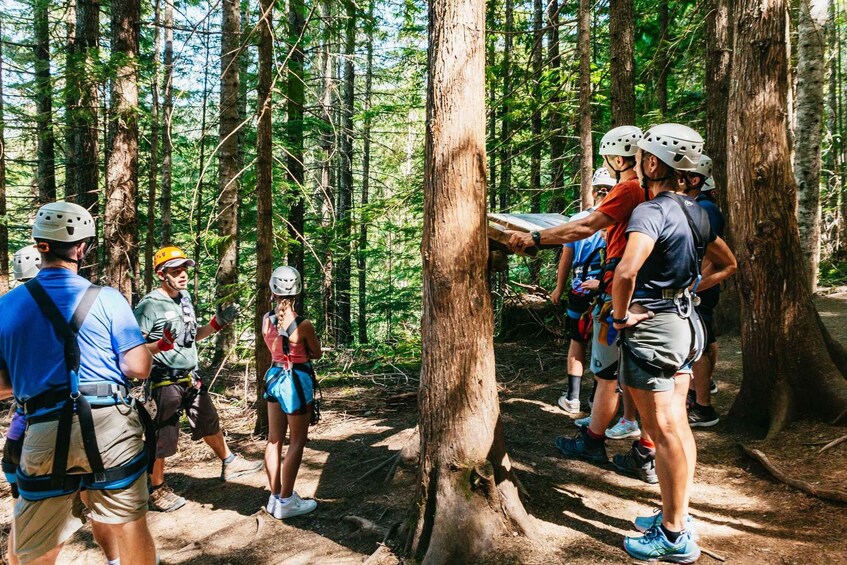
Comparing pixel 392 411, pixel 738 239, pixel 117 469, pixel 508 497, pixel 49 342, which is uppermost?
pixel 738 239

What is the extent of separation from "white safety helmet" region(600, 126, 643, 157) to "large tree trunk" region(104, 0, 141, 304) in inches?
294

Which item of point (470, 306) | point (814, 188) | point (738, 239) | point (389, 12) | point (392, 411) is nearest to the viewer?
point (470, 306)

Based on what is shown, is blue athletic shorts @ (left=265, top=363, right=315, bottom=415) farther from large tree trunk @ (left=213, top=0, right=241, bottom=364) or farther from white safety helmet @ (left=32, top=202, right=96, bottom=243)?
large tree trunk @ (left=213, top=0, right=241, bottom=364)

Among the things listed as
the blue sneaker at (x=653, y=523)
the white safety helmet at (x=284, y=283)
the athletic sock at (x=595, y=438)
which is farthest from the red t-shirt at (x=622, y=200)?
the white safety helmet at (x=284, y=283)

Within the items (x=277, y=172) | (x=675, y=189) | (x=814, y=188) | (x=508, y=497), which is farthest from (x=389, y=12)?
(x=508, y=497)

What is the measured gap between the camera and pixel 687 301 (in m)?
3.26

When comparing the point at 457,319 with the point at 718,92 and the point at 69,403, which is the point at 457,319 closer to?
the point at 69,403

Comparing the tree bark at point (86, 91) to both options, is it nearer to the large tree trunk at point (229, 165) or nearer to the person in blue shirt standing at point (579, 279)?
the large tree trunk at point (229, 165)

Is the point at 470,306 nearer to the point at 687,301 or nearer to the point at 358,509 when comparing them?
the point at 687,301

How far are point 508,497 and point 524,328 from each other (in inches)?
291

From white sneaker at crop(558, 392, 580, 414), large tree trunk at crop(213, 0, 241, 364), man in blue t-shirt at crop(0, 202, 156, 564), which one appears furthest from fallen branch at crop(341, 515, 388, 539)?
large tree trunk at crop(213, 0, 241, 364)

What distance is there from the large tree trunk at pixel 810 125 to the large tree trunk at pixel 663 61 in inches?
88.9

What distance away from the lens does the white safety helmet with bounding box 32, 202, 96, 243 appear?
317cm

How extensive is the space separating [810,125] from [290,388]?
10.8 m
